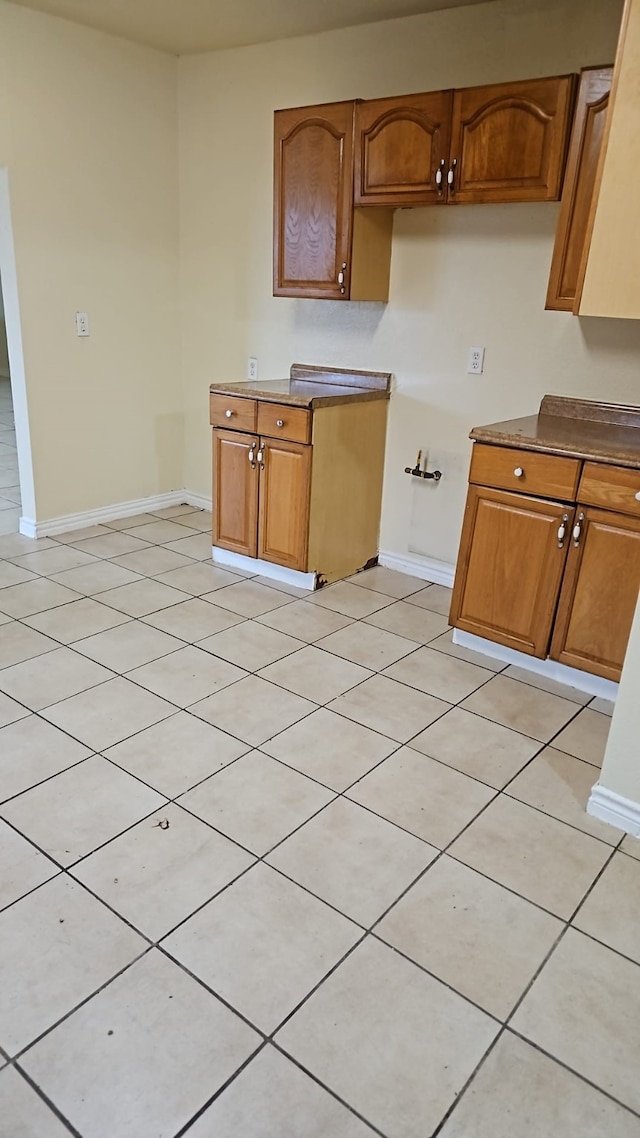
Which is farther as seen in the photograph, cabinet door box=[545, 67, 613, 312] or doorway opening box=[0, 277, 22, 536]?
doorway opening box=[0, 277, 22, 536]

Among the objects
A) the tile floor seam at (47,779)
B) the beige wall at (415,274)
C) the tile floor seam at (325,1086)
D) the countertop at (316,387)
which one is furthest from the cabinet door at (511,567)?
the tile floor seam at (325,1086)

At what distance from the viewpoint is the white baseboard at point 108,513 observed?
159 inches

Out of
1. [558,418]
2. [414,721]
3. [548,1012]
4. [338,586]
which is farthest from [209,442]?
[548,1012]

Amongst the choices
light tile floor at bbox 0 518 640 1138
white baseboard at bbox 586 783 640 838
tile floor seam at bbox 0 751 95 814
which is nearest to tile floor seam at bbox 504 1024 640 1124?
light tile floor at bbox 0 518 640 1138

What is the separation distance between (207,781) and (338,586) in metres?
1.59

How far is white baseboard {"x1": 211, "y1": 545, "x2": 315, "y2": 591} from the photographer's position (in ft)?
11.5

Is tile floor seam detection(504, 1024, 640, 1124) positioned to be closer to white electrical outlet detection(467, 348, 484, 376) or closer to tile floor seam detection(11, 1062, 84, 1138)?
tile floor seam detection(11, 1062, 84, 1138)

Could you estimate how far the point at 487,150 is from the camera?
2721 millimetres

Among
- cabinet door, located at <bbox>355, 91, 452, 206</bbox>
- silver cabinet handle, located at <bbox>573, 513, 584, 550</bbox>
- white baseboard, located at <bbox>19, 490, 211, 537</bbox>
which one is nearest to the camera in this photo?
silver cabinet handle, located at <bbox>573, 513, 584, 550</bbox>

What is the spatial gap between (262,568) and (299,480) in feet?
1.79

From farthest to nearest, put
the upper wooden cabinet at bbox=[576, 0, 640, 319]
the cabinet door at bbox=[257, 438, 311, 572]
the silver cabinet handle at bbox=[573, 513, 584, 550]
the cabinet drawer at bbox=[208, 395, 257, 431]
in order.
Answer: the cabinet drawer at bbox=[208, 395, 257, 431]
the cabinet door at bbox=[257, 438, 311, 572]
the silver cabinet handle at bbox=[573, 513, 584, 550]
the upper wooden cabinet at bbox=[576, 0, 640, 319]

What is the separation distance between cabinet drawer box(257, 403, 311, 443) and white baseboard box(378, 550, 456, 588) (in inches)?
33.7

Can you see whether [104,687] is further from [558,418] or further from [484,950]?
[558,418]

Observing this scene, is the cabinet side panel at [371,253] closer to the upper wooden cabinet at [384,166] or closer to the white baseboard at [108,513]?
the upper wooden cabinet at [384,166]
